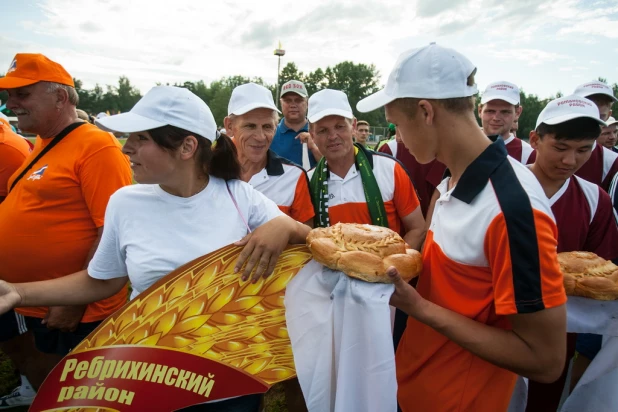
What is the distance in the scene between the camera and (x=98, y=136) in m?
2.92

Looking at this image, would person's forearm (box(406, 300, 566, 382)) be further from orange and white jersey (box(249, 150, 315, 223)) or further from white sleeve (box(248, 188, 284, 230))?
orange and white jersey (box(249, 150, 315, 223))

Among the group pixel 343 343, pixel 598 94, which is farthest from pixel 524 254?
pixel 598 94

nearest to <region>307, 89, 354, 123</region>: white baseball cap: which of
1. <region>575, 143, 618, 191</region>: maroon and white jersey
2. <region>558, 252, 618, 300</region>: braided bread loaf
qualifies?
<region>558, 252, 618, 300</region>: braided bread loaf

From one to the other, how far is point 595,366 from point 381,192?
1.78m

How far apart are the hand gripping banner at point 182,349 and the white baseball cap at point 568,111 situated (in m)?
1.98

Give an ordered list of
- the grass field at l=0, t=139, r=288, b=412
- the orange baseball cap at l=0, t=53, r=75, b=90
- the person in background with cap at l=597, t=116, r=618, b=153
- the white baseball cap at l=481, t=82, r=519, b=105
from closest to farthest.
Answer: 1. the orange baseball cap at l=0, t=53, r=75, b=90
2. the grass field at l=0, t=139, r=288, b=412
3. the white baseball cap at l=481, t=82, r=519, b=105
4. the person in background with cap at l=597, t=116, r=618, b=153

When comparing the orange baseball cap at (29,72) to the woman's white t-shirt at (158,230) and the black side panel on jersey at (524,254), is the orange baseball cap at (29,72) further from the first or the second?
the black side panel on jersey at (524,254)

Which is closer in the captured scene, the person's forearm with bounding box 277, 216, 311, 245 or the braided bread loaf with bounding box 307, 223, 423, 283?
the braided bread loaf with bounding box 307, 223, 423, 283

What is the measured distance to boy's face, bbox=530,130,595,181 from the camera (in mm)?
2379

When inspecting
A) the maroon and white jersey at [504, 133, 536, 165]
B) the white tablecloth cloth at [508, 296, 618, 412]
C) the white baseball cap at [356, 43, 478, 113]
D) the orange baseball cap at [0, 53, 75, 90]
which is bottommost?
the white tablecloth cloth at [508, 296, 618, 412]

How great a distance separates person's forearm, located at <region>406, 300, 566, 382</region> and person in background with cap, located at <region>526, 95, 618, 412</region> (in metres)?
Result: 1.25

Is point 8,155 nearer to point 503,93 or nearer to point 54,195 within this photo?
point 54,195

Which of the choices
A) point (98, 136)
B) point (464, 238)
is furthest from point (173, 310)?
point (98, 136)

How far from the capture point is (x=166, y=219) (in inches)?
77.4
